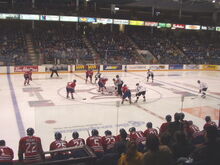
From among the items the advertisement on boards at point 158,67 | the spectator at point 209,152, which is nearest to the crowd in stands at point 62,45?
the advertisement on boards at point 158,67

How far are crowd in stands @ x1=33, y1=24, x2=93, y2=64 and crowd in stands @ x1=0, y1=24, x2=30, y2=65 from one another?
1580 mm

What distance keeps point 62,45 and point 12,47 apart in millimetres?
5216

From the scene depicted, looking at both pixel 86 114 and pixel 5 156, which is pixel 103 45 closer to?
pixel 86 114

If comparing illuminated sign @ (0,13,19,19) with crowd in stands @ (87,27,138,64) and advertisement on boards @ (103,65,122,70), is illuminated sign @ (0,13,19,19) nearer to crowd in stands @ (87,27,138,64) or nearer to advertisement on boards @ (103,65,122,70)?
crowd in stands @ (87,27,138,64)

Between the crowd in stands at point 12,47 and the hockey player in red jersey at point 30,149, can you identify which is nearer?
the hockey player in red jersey at point 30,149

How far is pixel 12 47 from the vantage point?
24.9 meters

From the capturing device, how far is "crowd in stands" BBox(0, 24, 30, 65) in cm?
2231

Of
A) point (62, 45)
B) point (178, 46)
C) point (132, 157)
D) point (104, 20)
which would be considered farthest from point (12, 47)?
point (132, 157)

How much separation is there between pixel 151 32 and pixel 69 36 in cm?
1205

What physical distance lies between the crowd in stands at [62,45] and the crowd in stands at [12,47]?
5.18 feet

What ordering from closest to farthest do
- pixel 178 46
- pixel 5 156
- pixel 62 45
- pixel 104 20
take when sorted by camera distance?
pixel 5 156 < pixel 62 45 < pixel 104 20 < pixel 178 46

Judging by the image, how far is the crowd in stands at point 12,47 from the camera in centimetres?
2231

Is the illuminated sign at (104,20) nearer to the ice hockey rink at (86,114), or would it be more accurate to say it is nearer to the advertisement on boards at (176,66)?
the advertisement on boards at (176,66)

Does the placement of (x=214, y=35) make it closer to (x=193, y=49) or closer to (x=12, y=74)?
(x=193, y=49)
